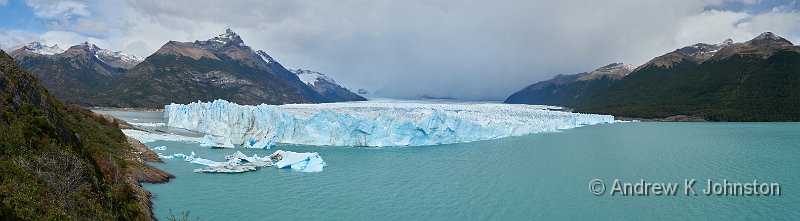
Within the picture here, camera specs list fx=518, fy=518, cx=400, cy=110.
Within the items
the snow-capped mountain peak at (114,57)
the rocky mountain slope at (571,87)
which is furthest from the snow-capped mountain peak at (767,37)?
the snow-capped mountain peak at (114,57)

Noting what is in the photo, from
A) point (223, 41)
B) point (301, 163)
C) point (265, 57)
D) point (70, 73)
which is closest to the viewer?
point (301, 163)

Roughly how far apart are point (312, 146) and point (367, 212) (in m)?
16.4

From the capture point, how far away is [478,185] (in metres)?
17.8

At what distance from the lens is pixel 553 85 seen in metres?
165

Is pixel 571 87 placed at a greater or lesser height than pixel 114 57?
lesser

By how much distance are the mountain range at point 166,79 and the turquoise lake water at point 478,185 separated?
82.5 meters

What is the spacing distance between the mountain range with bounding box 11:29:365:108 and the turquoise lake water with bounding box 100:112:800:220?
271 feet

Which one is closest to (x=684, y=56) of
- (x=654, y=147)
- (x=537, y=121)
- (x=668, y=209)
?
Result: (x=537, y=121)

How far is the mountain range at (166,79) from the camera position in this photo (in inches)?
3971

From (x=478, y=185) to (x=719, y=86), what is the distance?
78523 mm

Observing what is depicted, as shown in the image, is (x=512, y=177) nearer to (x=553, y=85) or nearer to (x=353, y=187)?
(x=353, y=187)

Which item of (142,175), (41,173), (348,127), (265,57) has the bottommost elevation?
(142,175)

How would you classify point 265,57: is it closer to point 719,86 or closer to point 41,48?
point 41,48

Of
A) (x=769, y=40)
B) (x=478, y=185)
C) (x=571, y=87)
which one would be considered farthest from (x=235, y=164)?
(x=571, y=87)
